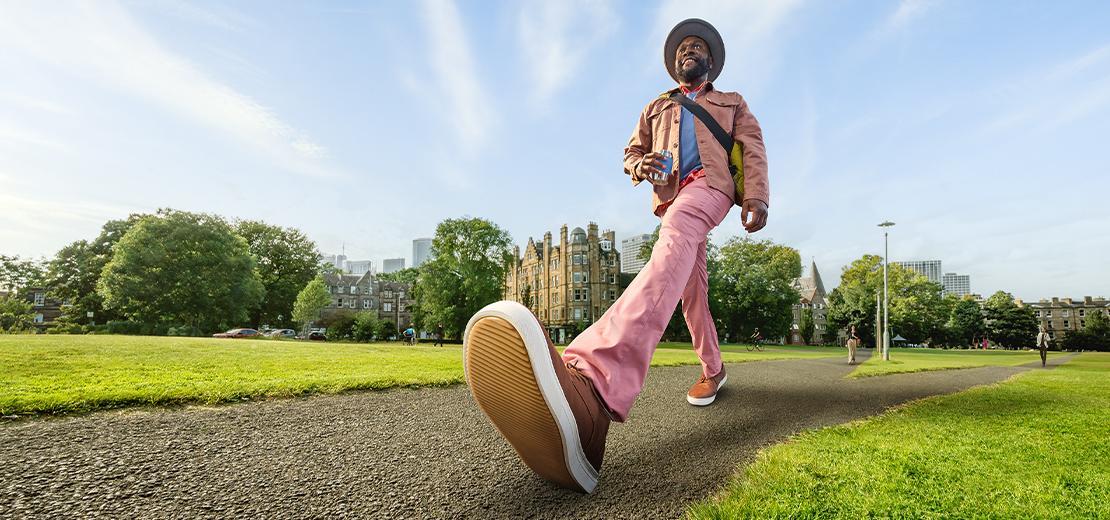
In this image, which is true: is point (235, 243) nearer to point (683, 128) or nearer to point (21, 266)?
point (21, 266)

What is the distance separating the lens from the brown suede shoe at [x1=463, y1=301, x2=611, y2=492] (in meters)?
1.60

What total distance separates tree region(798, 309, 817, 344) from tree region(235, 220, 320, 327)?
3319 inches

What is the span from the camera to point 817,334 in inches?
4021

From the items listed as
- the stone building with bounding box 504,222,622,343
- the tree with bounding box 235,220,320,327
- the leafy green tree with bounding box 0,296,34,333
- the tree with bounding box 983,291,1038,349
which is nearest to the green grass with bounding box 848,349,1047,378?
the stone building with bounding box 504,222,622,343

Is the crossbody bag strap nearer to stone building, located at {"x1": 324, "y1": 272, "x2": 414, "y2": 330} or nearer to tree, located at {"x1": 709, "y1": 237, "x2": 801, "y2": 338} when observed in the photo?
tree, located at {"x1": 709, "y1": 237, "x2": 801, "y2": 338}

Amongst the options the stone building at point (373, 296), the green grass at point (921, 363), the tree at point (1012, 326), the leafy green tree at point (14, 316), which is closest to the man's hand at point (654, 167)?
the green grass at point (921, 363)

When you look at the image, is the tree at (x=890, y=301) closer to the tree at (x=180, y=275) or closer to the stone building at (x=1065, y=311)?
the tree at (x=180, y=275)

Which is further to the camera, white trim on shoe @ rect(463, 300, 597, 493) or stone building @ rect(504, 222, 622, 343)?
stone building @ rect(504, 222, 622, 343)

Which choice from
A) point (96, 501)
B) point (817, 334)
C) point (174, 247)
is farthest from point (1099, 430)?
point (817, 334)

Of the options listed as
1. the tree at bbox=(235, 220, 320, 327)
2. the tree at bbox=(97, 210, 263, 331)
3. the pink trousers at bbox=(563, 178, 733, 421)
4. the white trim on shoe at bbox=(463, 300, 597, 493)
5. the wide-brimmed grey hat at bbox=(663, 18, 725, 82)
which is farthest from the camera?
the tree at bbox=(235, 220, 320, 327)

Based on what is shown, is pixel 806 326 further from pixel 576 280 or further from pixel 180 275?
pixel 180 275

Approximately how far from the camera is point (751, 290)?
47.8 metres

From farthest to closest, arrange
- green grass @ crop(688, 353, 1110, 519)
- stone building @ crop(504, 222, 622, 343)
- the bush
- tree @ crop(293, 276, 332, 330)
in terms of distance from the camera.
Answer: stone building @ crop(504, 222, 622, 343), the bush, tree @ crop(293, 276, 332, 330), green grass @ crop(688, 353, 1110, 519)

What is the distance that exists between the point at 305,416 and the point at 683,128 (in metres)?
3.01
